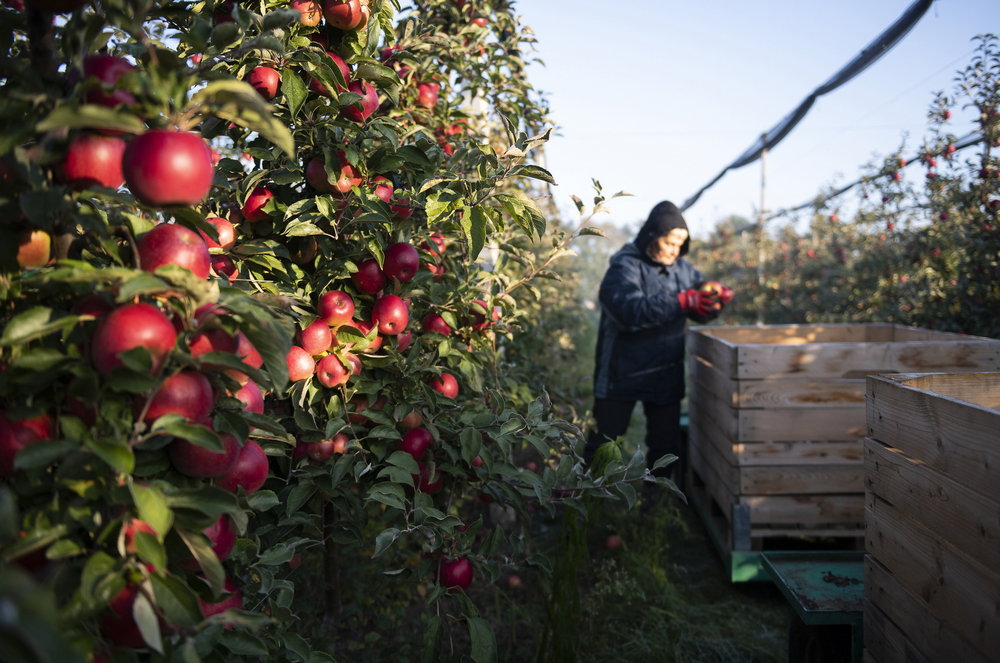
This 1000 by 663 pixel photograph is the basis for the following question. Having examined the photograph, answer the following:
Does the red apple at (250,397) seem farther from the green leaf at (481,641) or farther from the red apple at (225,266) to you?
the green leaf at (481,641)

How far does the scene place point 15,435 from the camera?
74 cm

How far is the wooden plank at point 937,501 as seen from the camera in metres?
1.16

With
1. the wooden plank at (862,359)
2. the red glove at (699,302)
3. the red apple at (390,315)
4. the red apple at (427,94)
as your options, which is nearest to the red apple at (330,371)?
the red apple at (390,315)

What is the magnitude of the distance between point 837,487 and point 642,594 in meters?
0.91

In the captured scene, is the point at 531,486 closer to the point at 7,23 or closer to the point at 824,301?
the point at 7,23

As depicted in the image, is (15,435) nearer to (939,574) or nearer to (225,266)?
(225,266)

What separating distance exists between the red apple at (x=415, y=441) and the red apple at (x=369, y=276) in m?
0.37

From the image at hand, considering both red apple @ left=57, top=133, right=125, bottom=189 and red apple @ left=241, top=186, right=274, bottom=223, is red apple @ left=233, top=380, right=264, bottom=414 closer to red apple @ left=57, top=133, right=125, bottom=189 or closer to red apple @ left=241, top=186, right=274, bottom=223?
red apple @ left=57, top=133, right=125, bottom=189

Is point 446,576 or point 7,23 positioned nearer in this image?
point 7,23

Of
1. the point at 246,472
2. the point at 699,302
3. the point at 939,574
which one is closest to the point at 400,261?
the point at 246,472

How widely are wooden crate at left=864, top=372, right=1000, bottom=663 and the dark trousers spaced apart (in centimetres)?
189

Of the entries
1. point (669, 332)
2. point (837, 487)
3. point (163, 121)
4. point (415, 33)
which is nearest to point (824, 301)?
point (669, 332)

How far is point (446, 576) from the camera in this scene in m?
1.48

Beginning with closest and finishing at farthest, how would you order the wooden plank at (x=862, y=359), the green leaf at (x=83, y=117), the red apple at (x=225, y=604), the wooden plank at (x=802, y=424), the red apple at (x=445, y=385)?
the green leaf at (x=83, y=117)
the red apple at (x=225, y=604)
the red apple at (x=445, y=385)
the wooden plank at (x=862, y=359)
the wooden plank at (x=802, y=424)
